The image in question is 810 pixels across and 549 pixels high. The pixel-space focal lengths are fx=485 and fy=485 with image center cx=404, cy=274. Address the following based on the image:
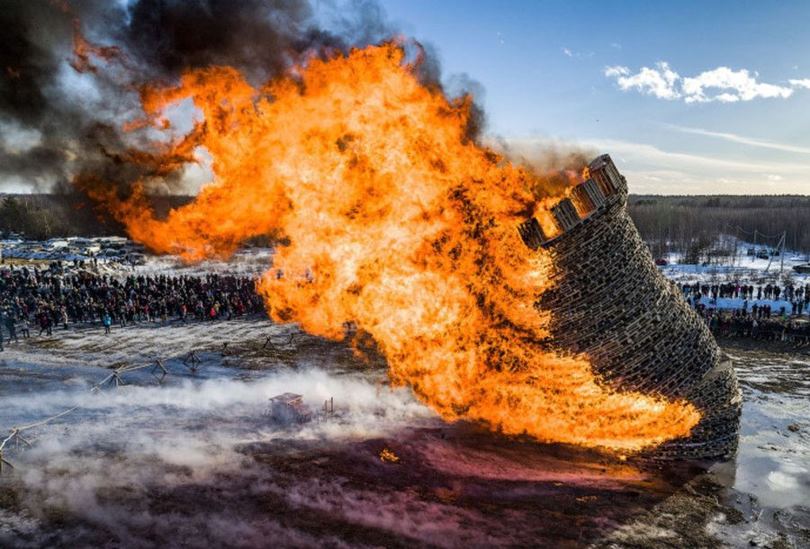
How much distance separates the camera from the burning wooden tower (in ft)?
33.9

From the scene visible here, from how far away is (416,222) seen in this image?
12352mm

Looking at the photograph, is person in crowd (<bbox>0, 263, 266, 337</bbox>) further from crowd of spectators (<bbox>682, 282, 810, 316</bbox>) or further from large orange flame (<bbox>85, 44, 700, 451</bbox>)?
crowd of spectators (<bbox>682, 282, 810, 316</bbox>)

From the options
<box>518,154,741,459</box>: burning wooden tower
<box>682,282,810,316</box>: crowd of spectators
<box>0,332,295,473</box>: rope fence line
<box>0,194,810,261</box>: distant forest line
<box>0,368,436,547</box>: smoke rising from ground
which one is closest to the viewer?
<box>0,368,436,547</box>: smoke rising from ground

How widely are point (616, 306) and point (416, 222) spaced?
16.7ft

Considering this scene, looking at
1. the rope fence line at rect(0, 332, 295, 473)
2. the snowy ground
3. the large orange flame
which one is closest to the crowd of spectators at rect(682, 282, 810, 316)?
the snowy ground

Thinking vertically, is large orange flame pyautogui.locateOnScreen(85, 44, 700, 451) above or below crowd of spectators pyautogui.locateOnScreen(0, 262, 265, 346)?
above

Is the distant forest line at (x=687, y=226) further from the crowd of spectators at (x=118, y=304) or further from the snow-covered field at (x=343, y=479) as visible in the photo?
the snow-covered field at (x=343, y=479)

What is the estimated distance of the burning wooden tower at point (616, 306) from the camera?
33.9ft

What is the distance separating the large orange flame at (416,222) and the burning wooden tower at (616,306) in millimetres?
391

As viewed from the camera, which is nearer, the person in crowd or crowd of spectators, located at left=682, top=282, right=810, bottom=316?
the person in crowd

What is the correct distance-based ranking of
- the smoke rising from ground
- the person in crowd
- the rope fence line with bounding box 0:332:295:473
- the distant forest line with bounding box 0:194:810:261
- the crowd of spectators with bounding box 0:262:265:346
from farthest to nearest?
the distant forest line with bounding box 0:194:810:261 → the person in crowd → the crowd of spectators with bounding box 0:262:265:346 → the rope fence line with bounding box 0:332:295:473 → the smoke rising from ground

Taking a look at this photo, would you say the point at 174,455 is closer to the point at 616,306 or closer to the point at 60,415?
the point at 60,415

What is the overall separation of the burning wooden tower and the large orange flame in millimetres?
391

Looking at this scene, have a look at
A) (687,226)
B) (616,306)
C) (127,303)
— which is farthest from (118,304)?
(687,226)
